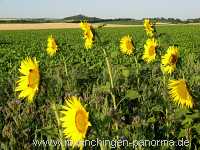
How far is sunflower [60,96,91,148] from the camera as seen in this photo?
2277mm

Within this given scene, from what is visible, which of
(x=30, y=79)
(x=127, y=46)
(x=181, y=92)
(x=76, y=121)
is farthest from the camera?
(x=127, y=46)

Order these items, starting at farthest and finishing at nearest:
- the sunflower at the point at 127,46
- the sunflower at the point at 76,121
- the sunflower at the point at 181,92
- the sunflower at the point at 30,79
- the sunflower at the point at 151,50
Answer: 1. the sunflower at the point at 127,46
2. the sunflower at the point at 151,50
3. the sunflower at the point at 181,92
4. the sunflower at the point at 30,79
5. the sunflower at the point at 76,121

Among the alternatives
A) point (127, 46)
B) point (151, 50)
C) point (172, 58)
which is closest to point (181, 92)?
point (172, 58)


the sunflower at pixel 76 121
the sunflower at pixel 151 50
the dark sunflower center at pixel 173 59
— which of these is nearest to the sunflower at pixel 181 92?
the sunflower at pixel 76 121

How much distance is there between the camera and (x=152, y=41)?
529 centimetres

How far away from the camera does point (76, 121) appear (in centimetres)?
237

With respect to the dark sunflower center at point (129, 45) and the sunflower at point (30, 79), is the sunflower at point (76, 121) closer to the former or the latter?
the sunflower at point (30, 79)

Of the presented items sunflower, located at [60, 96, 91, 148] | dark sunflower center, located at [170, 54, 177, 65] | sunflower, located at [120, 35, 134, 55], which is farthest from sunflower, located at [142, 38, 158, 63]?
sunflower, located at [60, 96, 91, 148]

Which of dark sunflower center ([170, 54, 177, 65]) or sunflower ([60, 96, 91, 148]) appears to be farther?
dark sunflower center ([170, 54, 177, 65])

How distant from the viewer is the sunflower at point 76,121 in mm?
2277

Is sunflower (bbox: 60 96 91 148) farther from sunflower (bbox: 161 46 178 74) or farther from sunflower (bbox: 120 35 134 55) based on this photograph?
sunflower (bbox: 120 35 134 55)

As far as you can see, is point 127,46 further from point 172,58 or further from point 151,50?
point 172,58

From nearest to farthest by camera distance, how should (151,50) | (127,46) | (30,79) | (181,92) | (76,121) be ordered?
(76,121) < (30,79) < (181,92) < (151,50) < (127,46)

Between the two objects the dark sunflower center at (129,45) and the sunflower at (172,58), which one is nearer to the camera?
the sunflower at (172,58)
